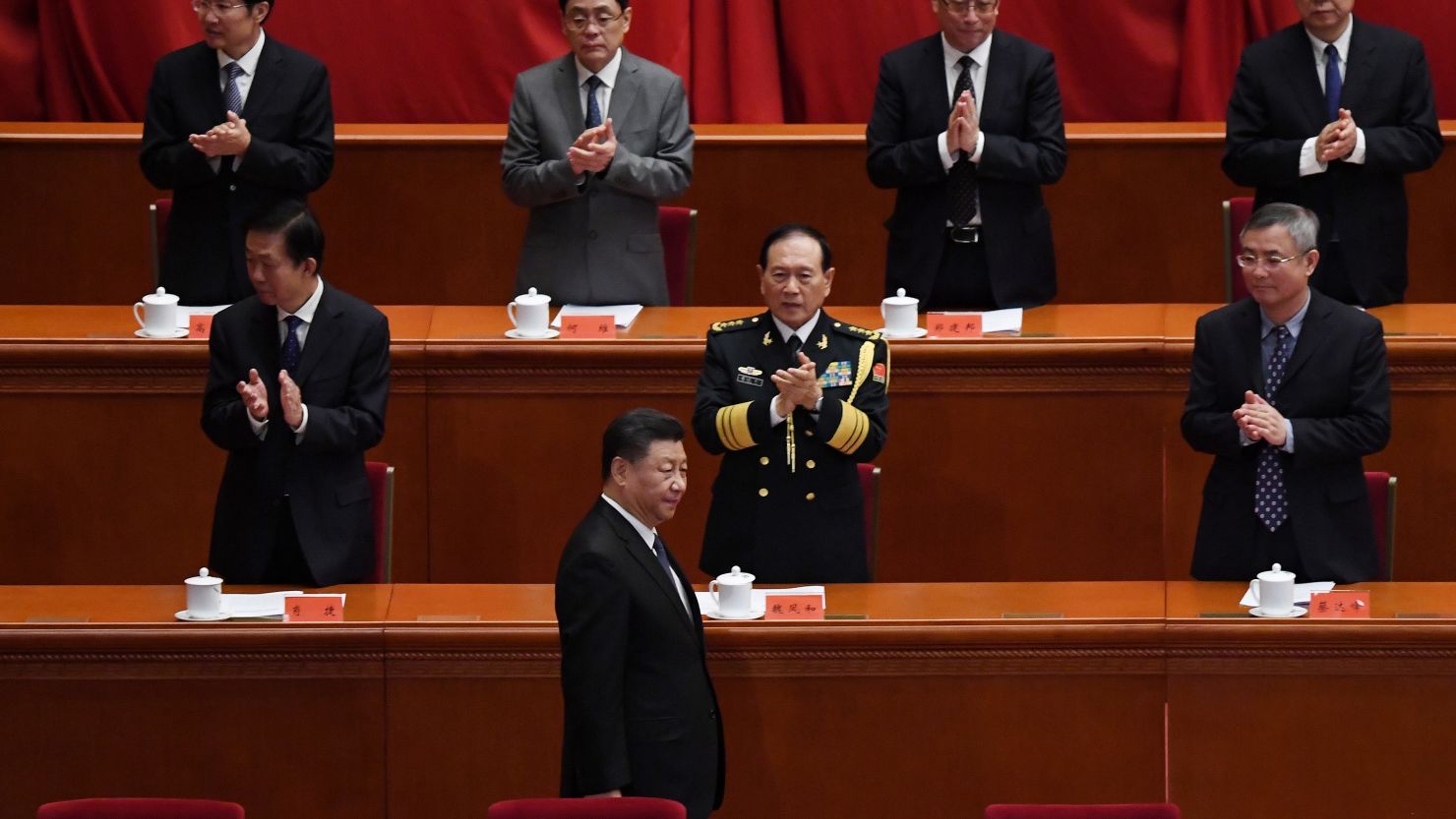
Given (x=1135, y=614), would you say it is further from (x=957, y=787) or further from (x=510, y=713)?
(x=510, y=713)

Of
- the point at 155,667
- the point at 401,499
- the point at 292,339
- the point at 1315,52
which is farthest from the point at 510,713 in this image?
the point at 1315,52

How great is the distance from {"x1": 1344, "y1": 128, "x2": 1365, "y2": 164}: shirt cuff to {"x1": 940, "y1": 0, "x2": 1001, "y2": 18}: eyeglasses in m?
0.82

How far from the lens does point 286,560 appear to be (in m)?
4.25

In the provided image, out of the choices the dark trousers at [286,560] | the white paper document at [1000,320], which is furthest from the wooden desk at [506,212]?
the dark trousers at [286,560]

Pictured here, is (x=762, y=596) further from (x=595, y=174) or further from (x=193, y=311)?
(x=193, y=311)

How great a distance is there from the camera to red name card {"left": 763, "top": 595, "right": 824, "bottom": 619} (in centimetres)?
383

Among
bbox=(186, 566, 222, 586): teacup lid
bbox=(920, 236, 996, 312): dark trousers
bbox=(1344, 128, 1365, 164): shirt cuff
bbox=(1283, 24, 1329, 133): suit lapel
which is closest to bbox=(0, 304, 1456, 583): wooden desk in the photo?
bbox=(920, 236, 996, 312): dark trousers

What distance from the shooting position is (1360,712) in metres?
3.74

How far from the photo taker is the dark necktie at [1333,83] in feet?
16.6

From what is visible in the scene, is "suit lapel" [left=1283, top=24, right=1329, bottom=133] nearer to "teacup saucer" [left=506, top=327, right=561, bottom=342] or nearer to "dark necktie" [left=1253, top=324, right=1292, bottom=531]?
"dark necktie" [left=1253, top=324, right=1292, bottom=531]

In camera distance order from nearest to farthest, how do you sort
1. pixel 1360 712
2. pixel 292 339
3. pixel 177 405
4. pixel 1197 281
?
pixel 1360 712
pixel 292 339
pixel 177 405
pixel 1197 281

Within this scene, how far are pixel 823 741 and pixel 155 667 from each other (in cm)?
110

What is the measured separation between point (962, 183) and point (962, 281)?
23 centimetres

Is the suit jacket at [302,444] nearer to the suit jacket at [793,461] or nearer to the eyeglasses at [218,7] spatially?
the suit jacket at [793,461]
